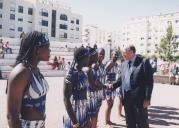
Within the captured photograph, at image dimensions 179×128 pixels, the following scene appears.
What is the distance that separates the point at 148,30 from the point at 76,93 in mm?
111568

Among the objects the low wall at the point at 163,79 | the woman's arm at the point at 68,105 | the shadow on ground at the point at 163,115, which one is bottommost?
the shadow on ground at the point at 163,115

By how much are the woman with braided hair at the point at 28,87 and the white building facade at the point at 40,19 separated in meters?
68.9

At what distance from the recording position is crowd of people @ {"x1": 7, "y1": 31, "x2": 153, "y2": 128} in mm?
3301

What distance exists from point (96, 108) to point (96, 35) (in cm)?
14201

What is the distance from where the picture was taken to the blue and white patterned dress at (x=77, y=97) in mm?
4656

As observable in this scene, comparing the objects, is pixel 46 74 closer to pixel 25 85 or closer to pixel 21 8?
pixel 25 85

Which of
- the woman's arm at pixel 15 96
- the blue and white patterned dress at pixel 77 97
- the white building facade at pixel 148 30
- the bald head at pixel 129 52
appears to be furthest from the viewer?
the white building facade at pixel 148 30

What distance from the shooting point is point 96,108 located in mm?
6199

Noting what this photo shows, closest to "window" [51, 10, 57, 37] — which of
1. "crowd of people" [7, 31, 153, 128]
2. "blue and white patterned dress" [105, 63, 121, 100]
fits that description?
"blue and white patterned dress" [105, 63, 121, 100]

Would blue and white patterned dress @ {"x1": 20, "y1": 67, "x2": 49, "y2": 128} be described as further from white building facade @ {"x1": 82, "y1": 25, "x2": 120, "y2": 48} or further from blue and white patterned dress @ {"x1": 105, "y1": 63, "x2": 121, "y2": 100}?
white building facade @ {"x1": 82, "y1": 25, "x2": 120, "y2": 48}

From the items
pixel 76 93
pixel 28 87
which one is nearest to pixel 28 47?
pixel 28 87

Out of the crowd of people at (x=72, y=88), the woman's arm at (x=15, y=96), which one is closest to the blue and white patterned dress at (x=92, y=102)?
the crowd of people at (x=72, y=88)

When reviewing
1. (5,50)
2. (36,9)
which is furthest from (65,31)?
(5,50)

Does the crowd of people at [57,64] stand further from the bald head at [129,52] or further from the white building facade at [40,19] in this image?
the white building facade at [40,19]
